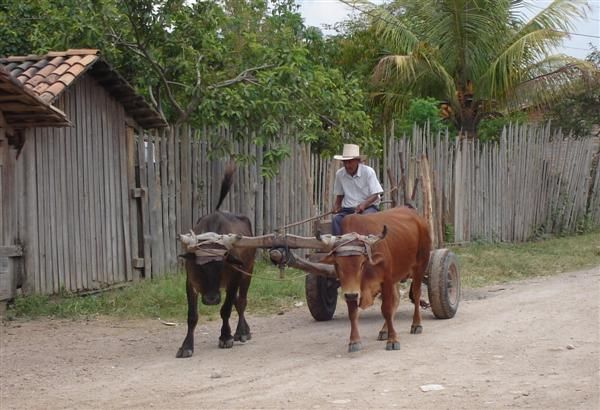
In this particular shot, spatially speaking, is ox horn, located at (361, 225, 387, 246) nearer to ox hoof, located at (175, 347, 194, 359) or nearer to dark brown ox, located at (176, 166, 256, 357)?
dark brown ox, located at (176, 166, 256, 357)

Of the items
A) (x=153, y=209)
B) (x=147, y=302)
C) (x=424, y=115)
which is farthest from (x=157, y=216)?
(x=424, y=115)

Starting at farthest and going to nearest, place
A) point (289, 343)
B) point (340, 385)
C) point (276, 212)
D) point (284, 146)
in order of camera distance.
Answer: point (276, 212), point (284, 146), point (289, 343), point (340, 385)

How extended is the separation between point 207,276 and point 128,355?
1.35 metres

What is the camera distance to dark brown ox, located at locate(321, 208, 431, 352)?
343 inches

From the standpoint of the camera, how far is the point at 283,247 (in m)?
8.96

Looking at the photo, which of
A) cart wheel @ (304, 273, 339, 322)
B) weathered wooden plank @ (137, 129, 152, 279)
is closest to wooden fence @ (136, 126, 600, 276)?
weathered wooden plank @ (137, 129, 152, 279)

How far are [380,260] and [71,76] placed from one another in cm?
515

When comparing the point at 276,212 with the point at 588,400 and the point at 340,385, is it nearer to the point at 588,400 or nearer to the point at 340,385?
the point at 340,385

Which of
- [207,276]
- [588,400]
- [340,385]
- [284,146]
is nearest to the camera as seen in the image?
[588,400]

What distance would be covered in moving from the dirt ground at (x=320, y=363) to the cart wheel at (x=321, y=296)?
0.25 metres

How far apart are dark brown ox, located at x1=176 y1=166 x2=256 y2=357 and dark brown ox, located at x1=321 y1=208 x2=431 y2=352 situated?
1.07 metres

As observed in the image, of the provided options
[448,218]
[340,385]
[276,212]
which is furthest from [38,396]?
[448,218]

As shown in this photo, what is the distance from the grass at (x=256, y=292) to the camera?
38.1 feet

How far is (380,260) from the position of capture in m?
9.02
